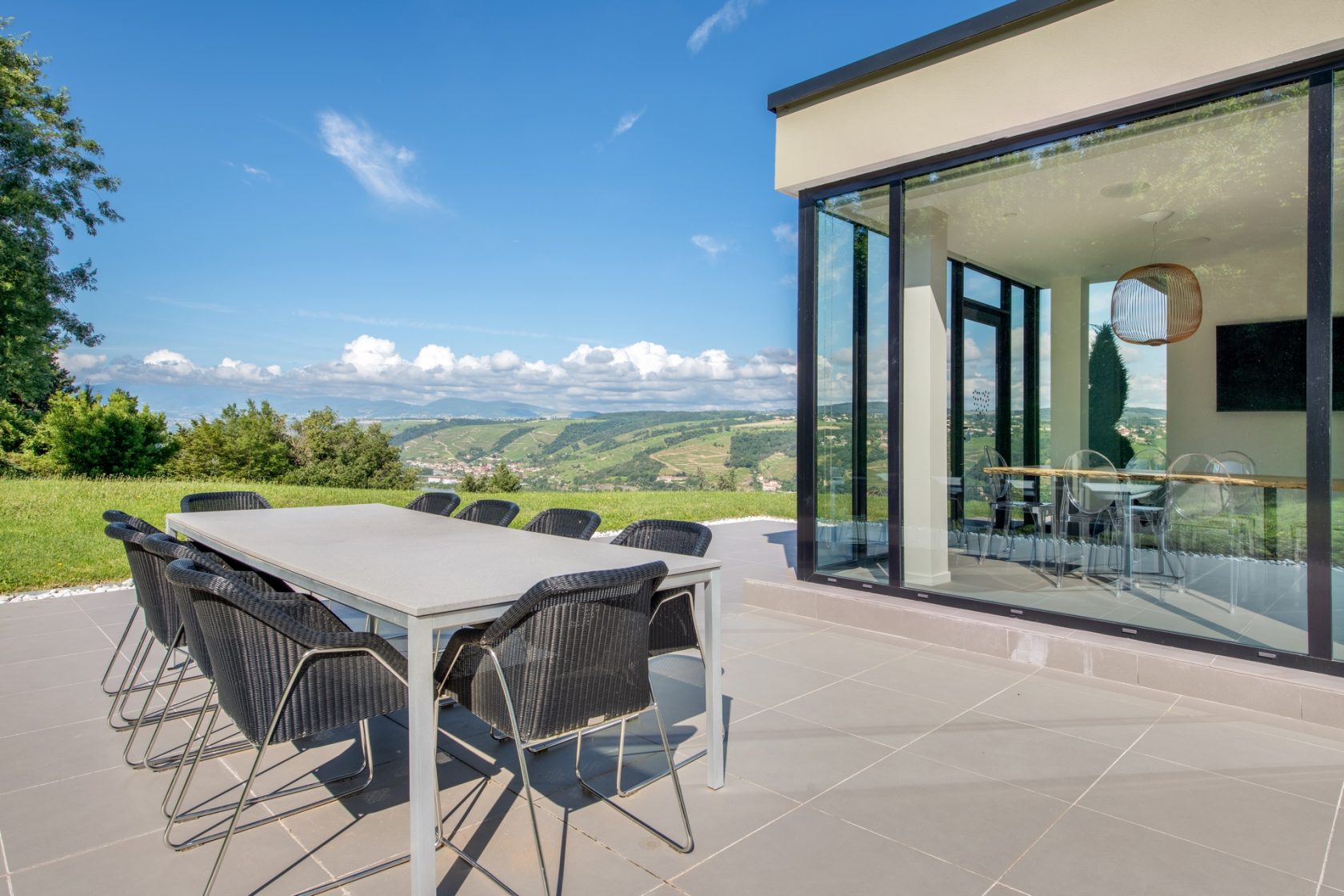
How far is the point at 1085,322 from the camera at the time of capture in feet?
19.3

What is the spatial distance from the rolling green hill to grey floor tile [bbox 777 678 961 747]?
301 inches

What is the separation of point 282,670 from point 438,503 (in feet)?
9.44

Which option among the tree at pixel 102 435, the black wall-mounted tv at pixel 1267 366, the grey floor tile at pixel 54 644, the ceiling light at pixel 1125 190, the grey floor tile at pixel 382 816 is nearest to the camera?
the grey floor tile at pixel 382 816

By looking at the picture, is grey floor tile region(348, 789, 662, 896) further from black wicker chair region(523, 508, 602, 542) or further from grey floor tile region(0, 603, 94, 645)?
grey floor tile region(0, 603, 94, 645)

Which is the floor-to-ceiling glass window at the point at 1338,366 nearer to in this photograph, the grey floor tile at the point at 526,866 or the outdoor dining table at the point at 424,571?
the outdoor dining table at the point at 424,571

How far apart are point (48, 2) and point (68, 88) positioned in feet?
5.24

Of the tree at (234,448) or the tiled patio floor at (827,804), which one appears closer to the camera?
the tiled patio floor at (827,804)

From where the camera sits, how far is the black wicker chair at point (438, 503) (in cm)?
457

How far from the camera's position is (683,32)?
14500 millimetres

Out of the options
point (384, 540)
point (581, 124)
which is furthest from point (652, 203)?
point (384, 540)

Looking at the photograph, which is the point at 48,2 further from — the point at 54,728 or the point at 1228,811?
the point at 1228,811

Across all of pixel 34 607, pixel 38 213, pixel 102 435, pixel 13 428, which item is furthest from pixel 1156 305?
pixel 13 428

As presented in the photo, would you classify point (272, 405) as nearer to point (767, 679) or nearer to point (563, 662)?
point (767, 679)

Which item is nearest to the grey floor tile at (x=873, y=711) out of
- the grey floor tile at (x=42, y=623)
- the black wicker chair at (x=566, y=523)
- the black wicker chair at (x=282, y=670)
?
the black wicker chair at (x=566, y=523)
